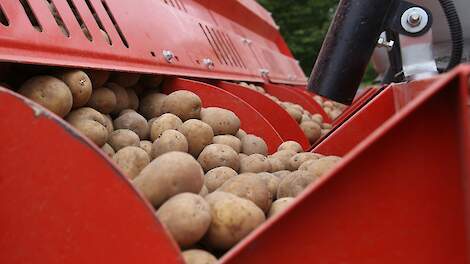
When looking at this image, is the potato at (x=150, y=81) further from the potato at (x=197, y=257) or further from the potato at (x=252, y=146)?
the potato at (x=197, y=257)

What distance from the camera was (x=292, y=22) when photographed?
15750 mm

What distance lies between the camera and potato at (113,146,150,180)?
1.47 m

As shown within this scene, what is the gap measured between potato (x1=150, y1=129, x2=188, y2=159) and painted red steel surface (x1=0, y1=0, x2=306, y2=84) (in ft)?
1.08

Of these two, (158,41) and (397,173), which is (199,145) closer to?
(158,41)

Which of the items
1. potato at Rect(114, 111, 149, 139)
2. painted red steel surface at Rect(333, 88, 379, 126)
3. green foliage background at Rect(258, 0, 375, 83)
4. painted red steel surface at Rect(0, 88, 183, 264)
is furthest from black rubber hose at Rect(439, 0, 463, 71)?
green foliage background at Rect(258, 0, 375, 83)

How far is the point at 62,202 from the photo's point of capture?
3.49ft

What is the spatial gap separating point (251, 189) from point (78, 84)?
26.5 inches

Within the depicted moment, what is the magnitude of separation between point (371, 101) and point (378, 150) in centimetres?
148

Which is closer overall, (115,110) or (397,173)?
(397,173)

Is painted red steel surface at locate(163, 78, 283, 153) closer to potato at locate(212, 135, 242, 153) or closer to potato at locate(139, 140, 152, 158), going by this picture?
potato at locate(212, 135, 242, 153)

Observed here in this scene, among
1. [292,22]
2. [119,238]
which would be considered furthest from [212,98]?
[292,22]

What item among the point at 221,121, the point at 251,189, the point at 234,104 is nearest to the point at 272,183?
the point at 251,189

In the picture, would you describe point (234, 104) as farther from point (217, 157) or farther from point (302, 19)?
point (302, 19)

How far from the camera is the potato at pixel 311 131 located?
9.68 feet
